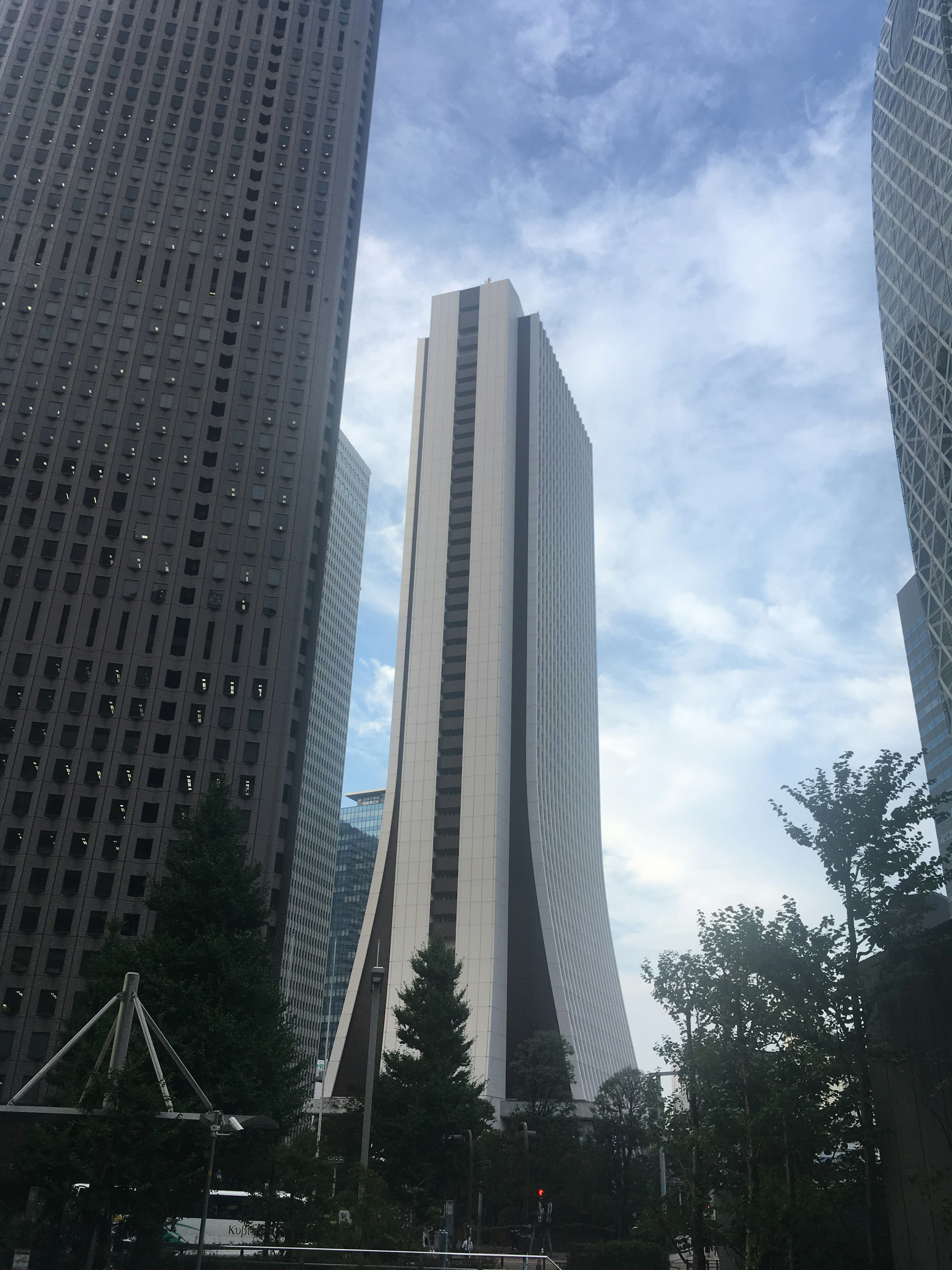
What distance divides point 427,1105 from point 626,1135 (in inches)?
1169

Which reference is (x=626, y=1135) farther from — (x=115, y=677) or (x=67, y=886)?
(x=115, y=677)

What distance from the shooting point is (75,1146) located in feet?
77.5

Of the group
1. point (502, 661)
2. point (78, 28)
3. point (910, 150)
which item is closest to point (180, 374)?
point (78, 28)

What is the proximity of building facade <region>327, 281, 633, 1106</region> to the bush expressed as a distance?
71.4 m

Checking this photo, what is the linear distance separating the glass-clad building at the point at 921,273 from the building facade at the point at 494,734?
59.1 meters

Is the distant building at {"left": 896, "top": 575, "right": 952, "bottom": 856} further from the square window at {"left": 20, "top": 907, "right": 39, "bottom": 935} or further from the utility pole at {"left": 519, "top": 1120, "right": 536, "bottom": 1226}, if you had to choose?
the square window at {"left": 20, "top": 907, "right": 39, "bottom": 935}

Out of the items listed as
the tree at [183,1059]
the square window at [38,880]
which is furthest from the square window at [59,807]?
the tree at [183,1059]

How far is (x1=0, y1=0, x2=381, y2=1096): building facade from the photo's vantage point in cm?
7662

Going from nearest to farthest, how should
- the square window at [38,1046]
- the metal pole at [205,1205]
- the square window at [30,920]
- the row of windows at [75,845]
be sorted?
the metal pole at [205,1205] → the square window at [38,1046] → the square window at [30,920] → the row of windows at [75,845]

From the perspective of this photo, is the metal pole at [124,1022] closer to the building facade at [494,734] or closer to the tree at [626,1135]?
the tree at [626,1135]

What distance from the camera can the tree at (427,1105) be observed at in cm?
5166

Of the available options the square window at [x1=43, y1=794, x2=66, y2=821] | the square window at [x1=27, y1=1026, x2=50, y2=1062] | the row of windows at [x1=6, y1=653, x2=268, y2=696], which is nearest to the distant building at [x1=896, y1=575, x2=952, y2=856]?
the row of windows at [x1=6, y1=653, x2=268, y2=696]

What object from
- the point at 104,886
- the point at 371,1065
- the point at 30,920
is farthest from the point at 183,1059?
the point at 30,920

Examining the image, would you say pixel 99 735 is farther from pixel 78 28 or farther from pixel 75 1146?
pixel 78 28
